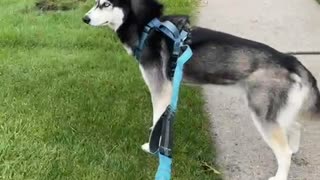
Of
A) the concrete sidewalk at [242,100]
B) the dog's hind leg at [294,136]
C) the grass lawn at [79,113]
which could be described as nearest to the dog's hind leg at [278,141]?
the concrete sidewalk at [242,100]

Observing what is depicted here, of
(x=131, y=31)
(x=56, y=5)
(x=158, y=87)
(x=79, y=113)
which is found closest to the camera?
(x=158, y=87)

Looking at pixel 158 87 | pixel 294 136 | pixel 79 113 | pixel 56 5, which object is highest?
pixel 158 87

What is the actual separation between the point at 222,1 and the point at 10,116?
555 cm

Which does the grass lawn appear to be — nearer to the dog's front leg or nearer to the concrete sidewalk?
the concrete sidewalk

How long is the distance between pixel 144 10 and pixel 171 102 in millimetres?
1076

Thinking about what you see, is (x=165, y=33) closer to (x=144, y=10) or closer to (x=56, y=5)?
(x=144, y=10)

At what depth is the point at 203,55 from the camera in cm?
391

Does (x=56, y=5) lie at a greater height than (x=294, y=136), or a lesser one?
lesser

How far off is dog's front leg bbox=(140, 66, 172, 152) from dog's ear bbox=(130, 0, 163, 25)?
36cm

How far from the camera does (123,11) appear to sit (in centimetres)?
420

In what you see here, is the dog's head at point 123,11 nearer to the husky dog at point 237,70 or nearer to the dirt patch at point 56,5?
the husky dog at point 237,70

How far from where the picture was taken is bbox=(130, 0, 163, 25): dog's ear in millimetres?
4180

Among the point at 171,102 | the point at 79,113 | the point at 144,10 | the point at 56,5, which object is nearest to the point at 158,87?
the point at 144,10

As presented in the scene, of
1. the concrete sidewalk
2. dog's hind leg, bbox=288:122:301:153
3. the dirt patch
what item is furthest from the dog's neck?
the dirt patch
